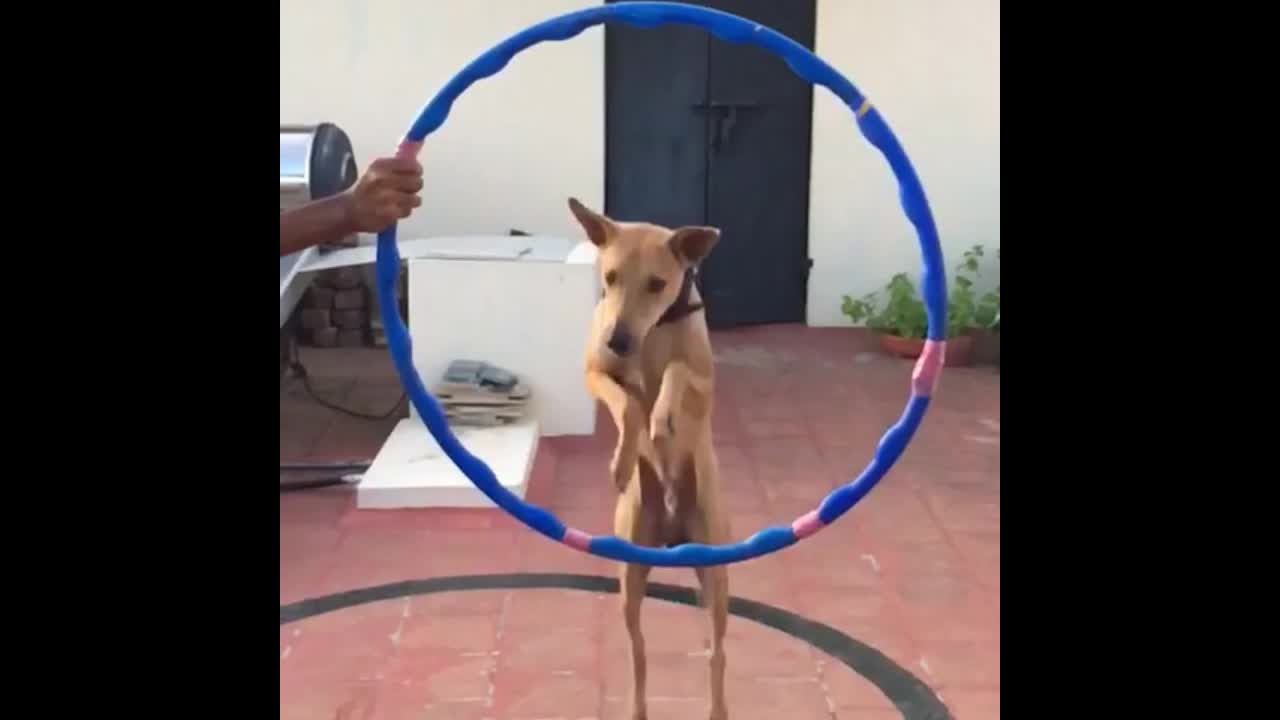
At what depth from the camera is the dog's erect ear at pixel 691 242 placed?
2.06 meters

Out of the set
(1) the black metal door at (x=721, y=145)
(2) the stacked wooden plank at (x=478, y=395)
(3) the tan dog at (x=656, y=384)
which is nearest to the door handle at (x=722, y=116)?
→ (1) the black metal door at (x=721, y=145)

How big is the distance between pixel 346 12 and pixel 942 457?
347 cm

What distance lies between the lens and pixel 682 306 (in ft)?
7.02

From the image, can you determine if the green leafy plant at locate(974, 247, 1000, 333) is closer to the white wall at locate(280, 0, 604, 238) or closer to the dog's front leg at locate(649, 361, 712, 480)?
the white wall at locate(280, 0, 604, 238)

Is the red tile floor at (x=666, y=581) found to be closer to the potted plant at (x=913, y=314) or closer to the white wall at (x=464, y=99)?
the potted plant at (x=913, y=314)

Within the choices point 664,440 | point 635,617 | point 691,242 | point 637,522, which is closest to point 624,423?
point 664,440

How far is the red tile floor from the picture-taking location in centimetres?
271

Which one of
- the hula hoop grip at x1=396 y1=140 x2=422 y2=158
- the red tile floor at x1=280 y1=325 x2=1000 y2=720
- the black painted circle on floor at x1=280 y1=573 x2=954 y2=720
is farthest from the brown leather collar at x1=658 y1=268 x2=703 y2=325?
the black painted circle on floor at x1=280 y1=573 x2=954 y2=720

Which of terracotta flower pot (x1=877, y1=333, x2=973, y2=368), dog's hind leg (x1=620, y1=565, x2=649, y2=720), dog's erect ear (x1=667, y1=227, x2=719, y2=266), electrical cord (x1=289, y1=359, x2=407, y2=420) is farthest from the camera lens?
terracotta flower pot (x1=877, y1=333, x2=973, y2=368)

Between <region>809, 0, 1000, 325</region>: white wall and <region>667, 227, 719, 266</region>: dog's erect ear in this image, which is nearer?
<region>667, 227, 719, 266</region>: dog's erect ear

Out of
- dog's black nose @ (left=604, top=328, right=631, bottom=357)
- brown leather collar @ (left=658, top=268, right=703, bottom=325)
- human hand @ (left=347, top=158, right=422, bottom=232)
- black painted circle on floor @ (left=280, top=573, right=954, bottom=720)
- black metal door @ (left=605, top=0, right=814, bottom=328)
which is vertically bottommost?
black painted circle on floor @ (left=280, top=573, right=954, bottom=720)

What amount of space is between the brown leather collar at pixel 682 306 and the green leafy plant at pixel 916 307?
374 cm

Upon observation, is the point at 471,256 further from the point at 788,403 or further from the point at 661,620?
the point at 661,620

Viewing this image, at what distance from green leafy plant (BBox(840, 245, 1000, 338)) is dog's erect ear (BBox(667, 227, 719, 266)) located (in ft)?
12.5
